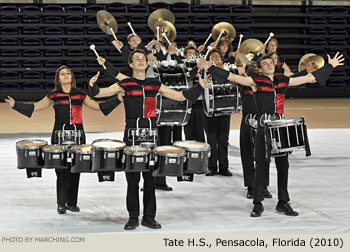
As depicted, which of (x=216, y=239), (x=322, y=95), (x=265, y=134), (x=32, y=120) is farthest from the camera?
(x=322, y=95)

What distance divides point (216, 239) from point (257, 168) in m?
1.28

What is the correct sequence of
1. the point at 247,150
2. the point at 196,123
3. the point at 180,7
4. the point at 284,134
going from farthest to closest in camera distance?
the point at 180,7 → the point at 196,123 → the point at 247,150 → the point at 284,134

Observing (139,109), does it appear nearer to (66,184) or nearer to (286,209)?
(66,184)

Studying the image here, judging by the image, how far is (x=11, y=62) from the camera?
16859 mm

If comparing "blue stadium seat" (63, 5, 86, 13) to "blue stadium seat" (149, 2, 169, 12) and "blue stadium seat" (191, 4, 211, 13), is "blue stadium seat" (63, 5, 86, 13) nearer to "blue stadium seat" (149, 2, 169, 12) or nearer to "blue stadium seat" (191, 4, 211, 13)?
"blue stadium seat" (149, 2, 169, 12)

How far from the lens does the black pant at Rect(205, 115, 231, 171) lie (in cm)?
800

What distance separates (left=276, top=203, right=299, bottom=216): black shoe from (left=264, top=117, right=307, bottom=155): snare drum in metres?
0.61

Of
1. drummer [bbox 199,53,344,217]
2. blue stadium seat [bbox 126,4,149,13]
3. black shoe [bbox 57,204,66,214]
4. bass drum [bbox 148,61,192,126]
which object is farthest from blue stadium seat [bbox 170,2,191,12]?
black shoe [bbox 57,204,66,214]

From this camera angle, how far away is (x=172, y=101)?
22.7ft

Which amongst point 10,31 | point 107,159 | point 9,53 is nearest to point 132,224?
point 107,159

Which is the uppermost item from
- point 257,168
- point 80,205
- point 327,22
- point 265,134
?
point 327,22

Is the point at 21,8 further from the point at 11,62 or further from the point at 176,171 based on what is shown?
the point at 176,171

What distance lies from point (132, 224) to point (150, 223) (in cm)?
17

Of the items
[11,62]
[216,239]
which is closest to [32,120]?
[11,62]
